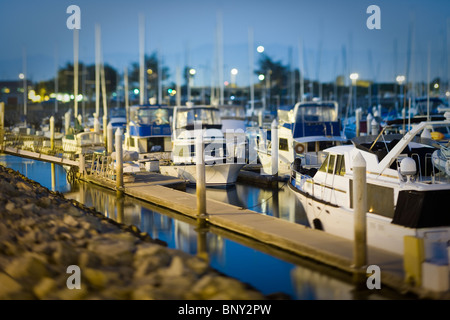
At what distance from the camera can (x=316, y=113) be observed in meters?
27.9

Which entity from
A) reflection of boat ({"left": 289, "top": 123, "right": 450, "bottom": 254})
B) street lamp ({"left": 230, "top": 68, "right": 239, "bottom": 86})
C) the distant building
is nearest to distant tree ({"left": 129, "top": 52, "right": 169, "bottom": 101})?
the distant building

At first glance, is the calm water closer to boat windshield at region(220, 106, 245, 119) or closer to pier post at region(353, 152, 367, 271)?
pier post at region(353, 152, 367, 271)

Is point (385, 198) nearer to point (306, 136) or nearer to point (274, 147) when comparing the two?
point (274, 147)

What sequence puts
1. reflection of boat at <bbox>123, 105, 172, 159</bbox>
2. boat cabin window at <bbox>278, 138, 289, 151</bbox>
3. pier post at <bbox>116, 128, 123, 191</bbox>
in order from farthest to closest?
reflection of boat at <bbox>123, 105, 172, 159</bbox> < boat cabin window at <bbox>278, 138, 289, 151</bbox> < pier post at <bbox>116, 128, 123, 191</bbox>

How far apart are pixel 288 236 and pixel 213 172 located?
11.2 meters

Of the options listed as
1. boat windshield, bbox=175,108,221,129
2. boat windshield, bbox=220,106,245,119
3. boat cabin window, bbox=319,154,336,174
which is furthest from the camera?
boat windshield, bbox=220,106,245,119

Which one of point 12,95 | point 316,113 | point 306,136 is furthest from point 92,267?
point 12,95

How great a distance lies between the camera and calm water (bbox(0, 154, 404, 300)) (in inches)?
439

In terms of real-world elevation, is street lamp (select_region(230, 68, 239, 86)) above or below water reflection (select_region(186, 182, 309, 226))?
above

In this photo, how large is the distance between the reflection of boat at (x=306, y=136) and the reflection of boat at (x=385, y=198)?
8257 mm

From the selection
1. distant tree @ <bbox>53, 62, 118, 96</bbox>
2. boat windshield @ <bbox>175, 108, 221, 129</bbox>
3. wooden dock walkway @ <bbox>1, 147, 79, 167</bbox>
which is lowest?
wooden dock walkway @ <bbox>1, 147, 79, 167</bbox>

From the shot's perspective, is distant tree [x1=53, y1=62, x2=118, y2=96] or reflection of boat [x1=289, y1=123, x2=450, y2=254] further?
distant tree [x1=53, y1=62, x2=118, y2=96]

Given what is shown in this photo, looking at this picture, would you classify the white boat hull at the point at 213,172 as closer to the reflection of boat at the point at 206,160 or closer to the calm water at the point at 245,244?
the reflection of boat at the point at 206,160

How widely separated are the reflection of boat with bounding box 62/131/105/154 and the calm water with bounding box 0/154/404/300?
5.58 meters
